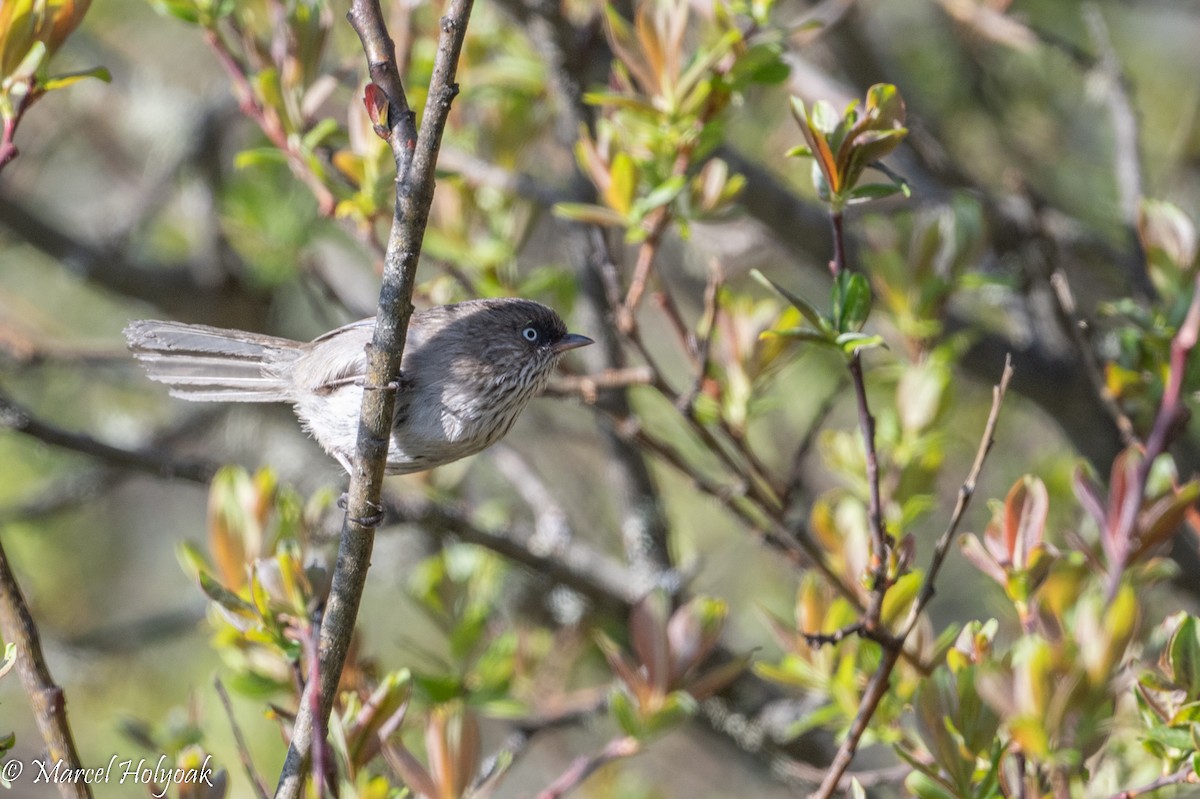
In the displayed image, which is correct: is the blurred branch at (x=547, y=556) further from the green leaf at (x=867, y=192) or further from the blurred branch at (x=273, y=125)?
the green leaf at (x=867, y=192)

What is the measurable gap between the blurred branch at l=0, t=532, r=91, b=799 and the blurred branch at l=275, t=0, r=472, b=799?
34 centimetres

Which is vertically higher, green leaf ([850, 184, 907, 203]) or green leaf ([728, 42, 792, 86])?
green leaf ([728, 42, 792, 86])

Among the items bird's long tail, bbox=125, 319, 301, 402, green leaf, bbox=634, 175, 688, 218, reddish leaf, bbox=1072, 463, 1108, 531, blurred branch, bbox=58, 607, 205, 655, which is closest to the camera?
reddish leaf, bbox=1072, 463, 1108, 531

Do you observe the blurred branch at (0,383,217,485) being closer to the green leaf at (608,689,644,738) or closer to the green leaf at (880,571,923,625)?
the green leaf at (608,689,644,738)

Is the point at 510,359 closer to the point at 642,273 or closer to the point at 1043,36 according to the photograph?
the point at 642,273

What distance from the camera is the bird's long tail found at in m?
3.12

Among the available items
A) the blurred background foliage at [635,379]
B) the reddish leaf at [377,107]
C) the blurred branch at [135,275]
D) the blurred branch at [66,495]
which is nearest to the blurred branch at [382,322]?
the reddish leaf at [377,107]

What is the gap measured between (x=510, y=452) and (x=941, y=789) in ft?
8.31

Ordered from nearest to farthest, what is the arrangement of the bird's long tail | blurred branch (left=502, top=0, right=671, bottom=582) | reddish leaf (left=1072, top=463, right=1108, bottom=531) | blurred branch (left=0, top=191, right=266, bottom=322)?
1. reddish leaf (left=1072, top=463, right=1108, bottom=531)
2. the bird's long tail
3. blurred branch (left=502, top=0, right=671, bottom=582)
4. blurred branch (left=0, top=191, right=266, bottom=322)

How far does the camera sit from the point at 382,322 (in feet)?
6.41

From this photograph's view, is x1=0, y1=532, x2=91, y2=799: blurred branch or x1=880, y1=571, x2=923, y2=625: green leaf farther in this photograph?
x1=880, y1=571, x2=923, y2=625: green leaf

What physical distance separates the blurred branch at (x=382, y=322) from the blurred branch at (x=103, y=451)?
3.60 ft

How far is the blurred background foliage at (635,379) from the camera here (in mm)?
2580

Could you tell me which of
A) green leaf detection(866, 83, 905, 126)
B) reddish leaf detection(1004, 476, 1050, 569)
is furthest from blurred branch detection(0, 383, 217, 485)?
reddish leaf detection(1004, 476, 1050, 569)
